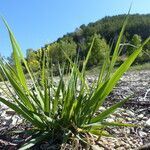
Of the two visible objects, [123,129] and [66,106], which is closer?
[66,106]

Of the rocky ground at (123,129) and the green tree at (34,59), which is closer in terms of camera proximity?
the rocky ground at (123,129)

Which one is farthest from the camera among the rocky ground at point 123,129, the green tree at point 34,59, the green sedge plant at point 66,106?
the green tree at point 34,59

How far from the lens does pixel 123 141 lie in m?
3.39

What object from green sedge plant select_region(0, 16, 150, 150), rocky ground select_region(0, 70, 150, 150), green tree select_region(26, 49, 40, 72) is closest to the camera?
green sedge plant select_region(0, 16, 150, 150)

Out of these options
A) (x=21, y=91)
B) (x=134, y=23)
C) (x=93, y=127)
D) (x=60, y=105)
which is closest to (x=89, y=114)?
(x=93, y=127)

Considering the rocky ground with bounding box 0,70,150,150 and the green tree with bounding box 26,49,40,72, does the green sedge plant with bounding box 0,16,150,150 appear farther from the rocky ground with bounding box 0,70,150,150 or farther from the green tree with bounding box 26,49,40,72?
the green tree with bounding box 26,49,40,72

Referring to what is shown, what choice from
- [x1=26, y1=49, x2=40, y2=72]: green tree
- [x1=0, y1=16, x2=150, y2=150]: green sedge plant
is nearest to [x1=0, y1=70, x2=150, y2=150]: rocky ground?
[x1=0, y1=16, x2=150, y2=150]: green sedge plant

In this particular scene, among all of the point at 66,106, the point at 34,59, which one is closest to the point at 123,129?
the point at 66,106

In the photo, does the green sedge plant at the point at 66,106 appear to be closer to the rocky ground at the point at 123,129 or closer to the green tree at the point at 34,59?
the rocky ground at the point at 123,129

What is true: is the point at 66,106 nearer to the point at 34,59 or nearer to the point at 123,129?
the point at 123,129

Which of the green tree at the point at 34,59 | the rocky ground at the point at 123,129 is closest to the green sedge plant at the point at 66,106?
the rocky ground at the point at 123,129

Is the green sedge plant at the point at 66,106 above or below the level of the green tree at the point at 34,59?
below

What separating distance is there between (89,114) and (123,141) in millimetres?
377

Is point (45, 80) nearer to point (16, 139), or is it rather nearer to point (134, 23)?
point (16, 139)
